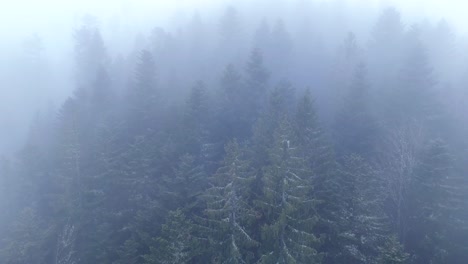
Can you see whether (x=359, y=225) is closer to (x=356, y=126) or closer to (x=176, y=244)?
(x=176, y=244)

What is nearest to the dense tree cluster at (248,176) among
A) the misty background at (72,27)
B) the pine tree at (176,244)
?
the pine tree at (176,244)

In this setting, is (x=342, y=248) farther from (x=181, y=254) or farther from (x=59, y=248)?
(x=59, y=248)

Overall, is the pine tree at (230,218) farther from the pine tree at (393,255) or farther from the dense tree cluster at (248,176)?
the pine tree at (393,255)

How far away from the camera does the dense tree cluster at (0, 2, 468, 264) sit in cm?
2316

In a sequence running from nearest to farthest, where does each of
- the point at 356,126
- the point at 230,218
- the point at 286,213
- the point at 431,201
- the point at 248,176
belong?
the point at 286,213 → the point at 230,218 → the point at 248,176 → the point at 431,201 → the point at 356,126

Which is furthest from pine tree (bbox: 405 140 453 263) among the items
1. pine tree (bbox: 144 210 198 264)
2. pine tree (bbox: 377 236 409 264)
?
pine tree (bbox: 144 210 198 264)

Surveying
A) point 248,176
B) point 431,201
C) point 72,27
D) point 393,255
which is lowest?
point 393,255

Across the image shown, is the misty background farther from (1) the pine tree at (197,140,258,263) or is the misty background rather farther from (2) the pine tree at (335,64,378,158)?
(1) the pine tree at (197,140,258,263)

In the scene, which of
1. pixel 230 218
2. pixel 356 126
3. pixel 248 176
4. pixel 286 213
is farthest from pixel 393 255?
pixel 356 126

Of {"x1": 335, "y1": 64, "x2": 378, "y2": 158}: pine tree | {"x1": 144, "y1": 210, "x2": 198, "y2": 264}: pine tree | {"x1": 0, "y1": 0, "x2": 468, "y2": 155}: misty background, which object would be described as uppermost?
{"x1": 0, "y1": 0, "x2": 468, "y2": 155}: misty background

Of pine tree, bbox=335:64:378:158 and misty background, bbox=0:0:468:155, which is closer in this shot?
pine tree, bbox=335:64:378:158

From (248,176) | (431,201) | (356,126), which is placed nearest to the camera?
(248,176)

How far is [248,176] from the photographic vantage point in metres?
25.3

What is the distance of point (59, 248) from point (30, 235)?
16.0ft
